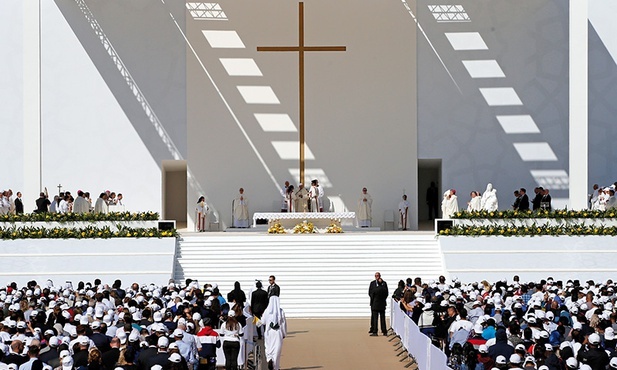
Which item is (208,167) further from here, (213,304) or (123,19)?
(213,304)

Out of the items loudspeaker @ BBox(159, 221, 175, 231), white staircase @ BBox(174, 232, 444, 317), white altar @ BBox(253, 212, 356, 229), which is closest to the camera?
white staircase @ BBox(174, 232, 444, 317)

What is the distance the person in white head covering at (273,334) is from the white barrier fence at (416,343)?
2.01 m

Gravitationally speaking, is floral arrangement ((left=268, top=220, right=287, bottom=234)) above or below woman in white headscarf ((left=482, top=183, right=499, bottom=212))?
below

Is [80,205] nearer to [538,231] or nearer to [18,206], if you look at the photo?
[18,206]

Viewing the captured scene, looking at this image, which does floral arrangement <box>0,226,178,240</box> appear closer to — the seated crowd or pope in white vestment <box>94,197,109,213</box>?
pope in white vestment <box>94,197,109,213</box>

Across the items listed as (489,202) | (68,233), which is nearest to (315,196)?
(489,202)

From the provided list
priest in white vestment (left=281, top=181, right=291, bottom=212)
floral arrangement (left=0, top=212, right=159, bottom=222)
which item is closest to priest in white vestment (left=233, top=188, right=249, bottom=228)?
priest in white vestment (left=281, top=181, right=291, bottom=212)

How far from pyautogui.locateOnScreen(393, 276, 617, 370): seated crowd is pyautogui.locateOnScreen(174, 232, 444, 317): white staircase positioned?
168 inches

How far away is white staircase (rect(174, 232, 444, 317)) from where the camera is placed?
2547 centimetres

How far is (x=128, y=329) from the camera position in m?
14.1

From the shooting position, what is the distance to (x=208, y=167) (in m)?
36.4

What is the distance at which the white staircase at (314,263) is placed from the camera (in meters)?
25.5

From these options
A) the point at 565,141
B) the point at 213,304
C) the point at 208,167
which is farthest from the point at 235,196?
the point at 213,304

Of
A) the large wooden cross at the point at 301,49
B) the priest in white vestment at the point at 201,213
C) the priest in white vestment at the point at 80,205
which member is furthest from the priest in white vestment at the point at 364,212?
the priest in white vestment at the point at 80,205
